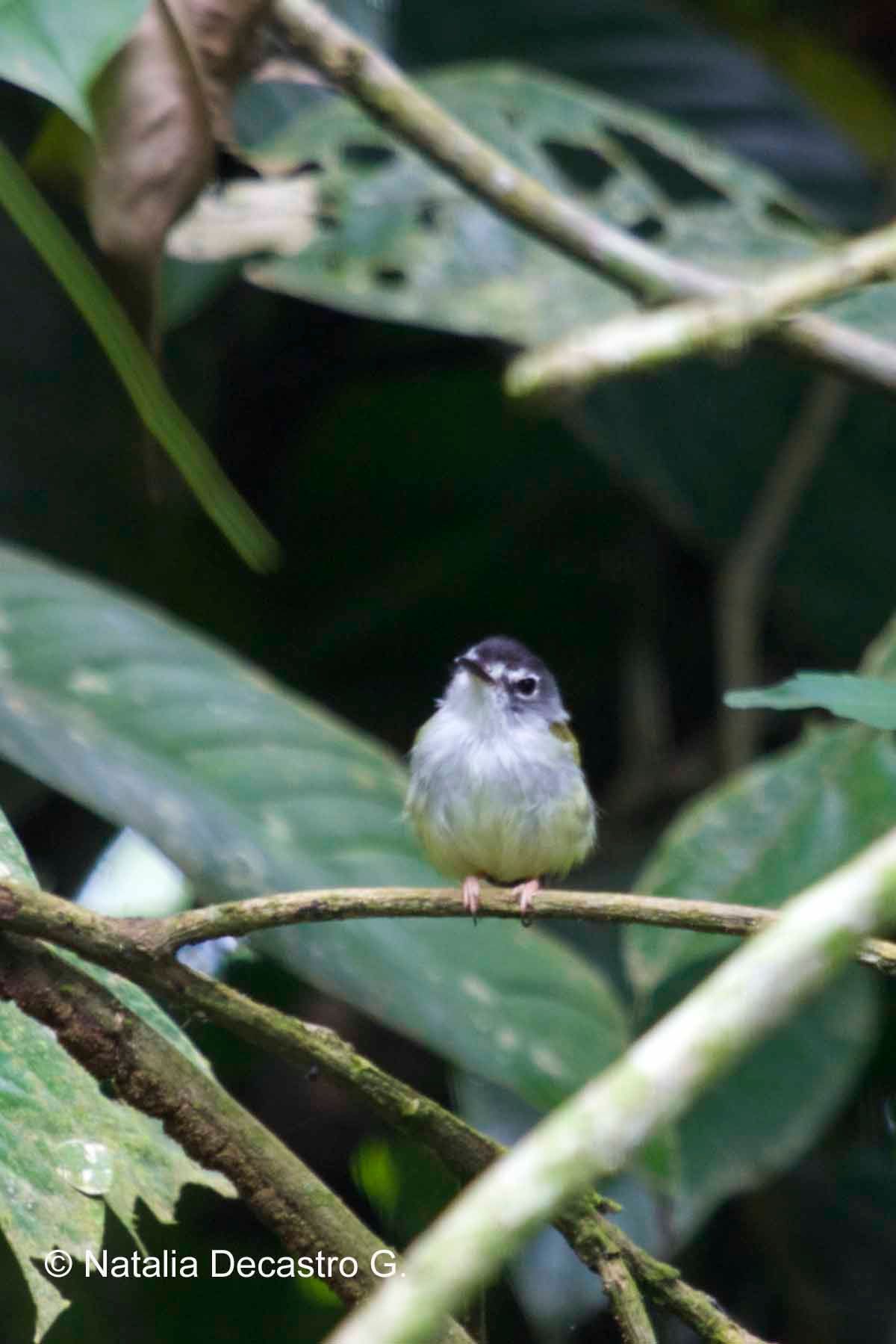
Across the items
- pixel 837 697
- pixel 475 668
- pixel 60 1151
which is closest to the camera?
pixel 837 697

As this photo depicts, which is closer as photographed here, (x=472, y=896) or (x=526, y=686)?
(x=472, y=896)

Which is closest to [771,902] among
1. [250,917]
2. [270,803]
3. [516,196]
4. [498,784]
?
[498,784]

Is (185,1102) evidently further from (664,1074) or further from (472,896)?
(664,1074)

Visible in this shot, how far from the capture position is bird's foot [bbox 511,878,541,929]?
70.2 inches

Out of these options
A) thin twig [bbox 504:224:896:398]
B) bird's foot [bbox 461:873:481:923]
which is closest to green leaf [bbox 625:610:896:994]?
bird's foot [bbox 461:873:481:923]

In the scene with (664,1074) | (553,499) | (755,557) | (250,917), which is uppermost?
(664,1074)

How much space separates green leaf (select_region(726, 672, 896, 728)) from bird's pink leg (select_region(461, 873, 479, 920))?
35 cm

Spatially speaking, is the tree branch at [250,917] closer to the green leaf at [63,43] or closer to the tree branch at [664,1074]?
the tree branch at [664,1074]

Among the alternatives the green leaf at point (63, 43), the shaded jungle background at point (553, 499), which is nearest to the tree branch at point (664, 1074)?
the green leaf at point (63, 43)

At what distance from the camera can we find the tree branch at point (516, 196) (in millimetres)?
3156

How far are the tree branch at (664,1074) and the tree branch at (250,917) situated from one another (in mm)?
717

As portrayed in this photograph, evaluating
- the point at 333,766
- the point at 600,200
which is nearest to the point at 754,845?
the point at 333,766

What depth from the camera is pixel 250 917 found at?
1.65m

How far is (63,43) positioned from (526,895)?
118cm
